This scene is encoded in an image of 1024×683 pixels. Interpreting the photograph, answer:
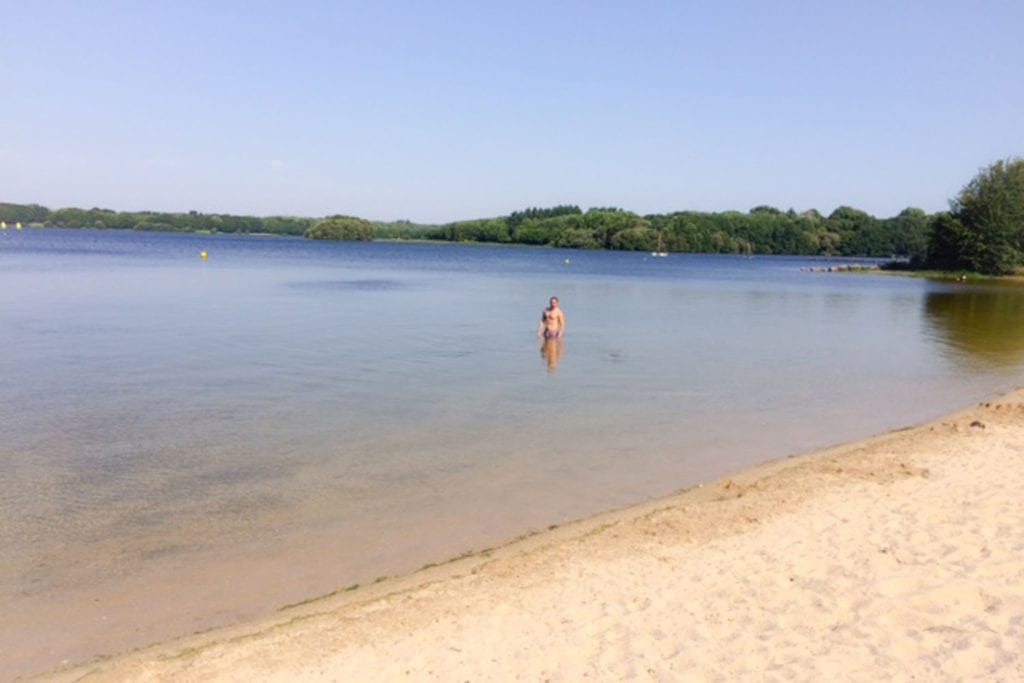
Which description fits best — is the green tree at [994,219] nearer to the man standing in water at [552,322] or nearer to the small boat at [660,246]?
the man standing in water at [552,322]

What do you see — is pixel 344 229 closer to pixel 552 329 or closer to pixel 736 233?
pixel 736 233

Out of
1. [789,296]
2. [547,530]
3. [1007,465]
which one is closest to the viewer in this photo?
[547,530]

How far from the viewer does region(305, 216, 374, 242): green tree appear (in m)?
188

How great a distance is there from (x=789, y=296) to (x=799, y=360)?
32964 mm

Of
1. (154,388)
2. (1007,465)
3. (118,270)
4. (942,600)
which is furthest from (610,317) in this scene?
(118,270)

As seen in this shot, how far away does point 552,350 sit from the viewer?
22.5m

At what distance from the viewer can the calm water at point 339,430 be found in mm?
7523

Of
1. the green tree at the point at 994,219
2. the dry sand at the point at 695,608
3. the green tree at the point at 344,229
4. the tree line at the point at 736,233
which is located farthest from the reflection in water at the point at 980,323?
the green tree at the point at 344,229

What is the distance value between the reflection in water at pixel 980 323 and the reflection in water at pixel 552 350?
467 inches

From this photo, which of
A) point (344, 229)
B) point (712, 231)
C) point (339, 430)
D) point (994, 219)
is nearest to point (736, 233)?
point (712, 231)

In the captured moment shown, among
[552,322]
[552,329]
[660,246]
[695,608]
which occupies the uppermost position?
[660,246]

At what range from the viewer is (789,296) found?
53.8m

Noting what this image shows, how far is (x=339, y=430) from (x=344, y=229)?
593ft

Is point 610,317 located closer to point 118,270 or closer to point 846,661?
point 846,661
